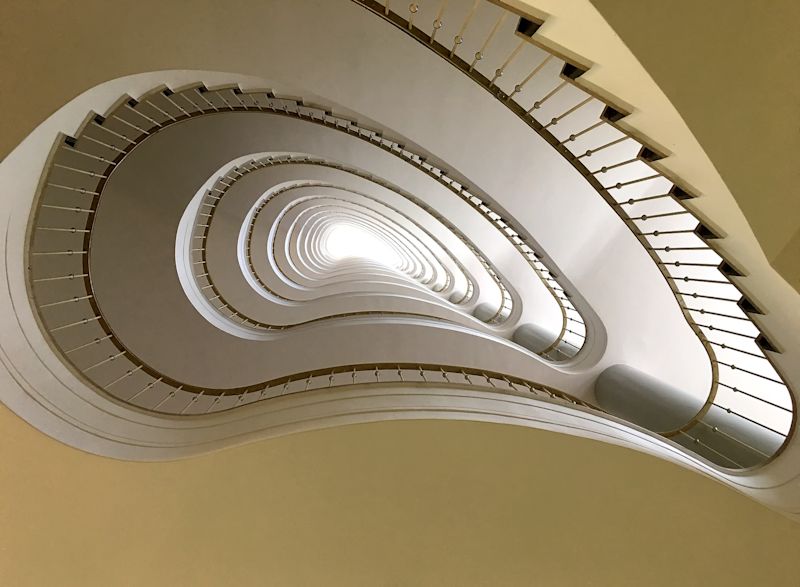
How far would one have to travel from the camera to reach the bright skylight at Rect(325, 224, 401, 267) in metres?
21.2

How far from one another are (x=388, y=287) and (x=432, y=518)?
923 centimetres

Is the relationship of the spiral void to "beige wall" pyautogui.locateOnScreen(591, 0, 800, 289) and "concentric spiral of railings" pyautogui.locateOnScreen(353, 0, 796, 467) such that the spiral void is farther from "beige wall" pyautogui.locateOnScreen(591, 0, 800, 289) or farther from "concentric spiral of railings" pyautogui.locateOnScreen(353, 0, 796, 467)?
"beige wall" pyautogui.locateOnScreen(591, 0, 800, 289)

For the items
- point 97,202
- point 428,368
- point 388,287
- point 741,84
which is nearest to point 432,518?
point 428,368

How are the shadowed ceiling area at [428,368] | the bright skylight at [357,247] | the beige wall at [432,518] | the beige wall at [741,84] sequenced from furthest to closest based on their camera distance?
the bright skylight at [357,247] → the beige wall at [432,518] → the shadowed ceiling area at [428,368] → the beige wall at [741,84]

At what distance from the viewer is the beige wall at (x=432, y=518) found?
9.21ft

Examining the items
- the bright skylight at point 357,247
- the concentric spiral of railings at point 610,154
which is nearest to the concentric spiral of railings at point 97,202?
the concentric spiral of railings at point 610,154

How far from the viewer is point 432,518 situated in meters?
3.07

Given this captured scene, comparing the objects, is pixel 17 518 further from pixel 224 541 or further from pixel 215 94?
pixel 215 94

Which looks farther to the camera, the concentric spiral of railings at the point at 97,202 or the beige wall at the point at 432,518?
the concentric spiral of railings at the point at 97,202

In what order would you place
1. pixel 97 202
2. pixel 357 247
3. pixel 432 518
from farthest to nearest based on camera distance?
→ pixel 357 247 → pixel 97 202 → pixel 432 518

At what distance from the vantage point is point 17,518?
8.62 feet

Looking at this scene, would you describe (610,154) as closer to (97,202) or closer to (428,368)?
(428,368)

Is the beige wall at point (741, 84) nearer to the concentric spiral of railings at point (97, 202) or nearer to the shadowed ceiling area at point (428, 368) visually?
the shadowed ceiling area at point (428, 368)

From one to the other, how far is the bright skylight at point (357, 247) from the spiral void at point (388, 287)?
924 centimetres
